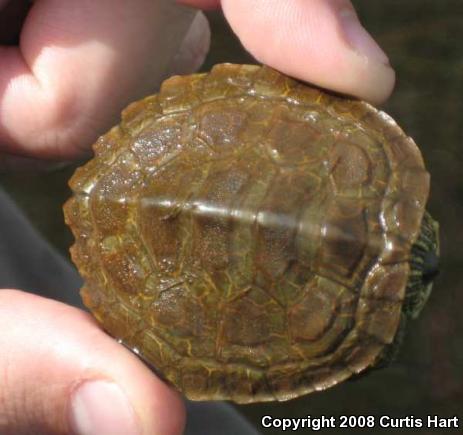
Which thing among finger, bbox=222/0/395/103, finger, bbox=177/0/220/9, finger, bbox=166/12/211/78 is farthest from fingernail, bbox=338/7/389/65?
finger, bbox=166/12/211/78

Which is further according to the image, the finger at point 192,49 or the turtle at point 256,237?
the finger at point 192,49

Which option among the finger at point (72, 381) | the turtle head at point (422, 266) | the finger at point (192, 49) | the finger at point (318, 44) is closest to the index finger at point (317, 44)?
the finger at point (318, 44)

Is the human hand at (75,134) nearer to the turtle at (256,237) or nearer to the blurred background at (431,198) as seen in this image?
the turtle at (256,237)

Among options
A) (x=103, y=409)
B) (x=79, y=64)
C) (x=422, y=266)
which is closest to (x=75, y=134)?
(x=79, y=64)

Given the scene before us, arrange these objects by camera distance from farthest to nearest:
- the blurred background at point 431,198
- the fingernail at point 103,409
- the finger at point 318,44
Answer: the blurred background at point 431,198 < the finger at point 318,44 < the fingernail at point 103,409

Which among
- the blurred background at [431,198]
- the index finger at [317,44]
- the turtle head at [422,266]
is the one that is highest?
the index finger at [317,44]

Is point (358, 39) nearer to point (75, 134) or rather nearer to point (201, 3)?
point (201, 3)

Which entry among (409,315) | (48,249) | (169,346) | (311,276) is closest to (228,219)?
(311,276)

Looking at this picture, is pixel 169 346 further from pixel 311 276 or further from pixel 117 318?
pixel 311 276
